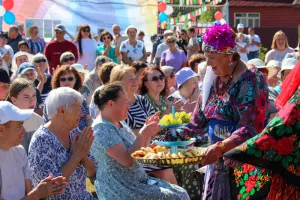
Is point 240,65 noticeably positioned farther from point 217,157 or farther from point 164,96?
point 164,96

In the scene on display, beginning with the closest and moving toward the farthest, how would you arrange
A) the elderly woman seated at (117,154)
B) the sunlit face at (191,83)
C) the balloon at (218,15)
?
the elderly woman seated at (117,154)
the sunlit face at (191,83)
the balloon at (218,15)

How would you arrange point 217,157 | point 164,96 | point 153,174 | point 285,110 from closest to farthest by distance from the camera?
point 285,110
point 217,157
point 153,174
point 164,96

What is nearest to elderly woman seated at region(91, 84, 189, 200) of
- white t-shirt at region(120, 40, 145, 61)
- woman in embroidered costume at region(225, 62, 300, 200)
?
woman in embroidered costume at region(225, 62, 300, 200)

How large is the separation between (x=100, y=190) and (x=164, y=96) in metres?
2.88

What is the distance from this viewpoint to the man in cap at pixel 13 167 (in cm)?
429

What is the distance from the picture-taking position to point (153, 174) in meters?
6.45

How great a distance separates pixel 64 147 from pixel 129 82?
A: 2242 mm

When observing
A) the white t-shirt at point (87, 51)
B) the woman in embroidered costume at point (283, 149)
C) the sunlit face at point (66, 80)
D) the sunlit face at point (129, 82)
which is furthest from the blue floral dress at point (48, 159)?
the white t-shirt at point (87, 51)

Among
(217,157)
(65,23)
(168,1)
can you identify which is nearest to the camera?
(217,157)

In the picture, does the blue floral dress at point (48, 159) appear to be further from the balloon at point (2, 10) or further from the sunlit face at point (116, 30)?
the balloon at point (2, 10)

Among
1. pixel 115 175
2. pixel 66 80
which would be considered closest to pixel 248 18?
pixel 66 80

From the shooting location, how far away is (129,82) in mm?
6945

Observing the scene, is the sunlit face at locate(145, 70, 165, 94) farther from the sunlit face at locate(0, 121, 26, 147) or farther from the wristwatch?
the sunlit face at locate(0, 121, 26, 147)

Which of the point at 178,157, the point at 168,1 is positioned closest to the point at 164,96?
the point at 178,157
